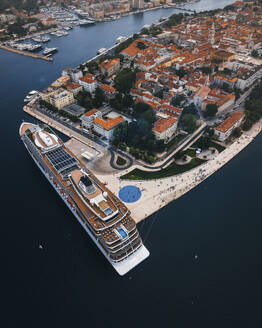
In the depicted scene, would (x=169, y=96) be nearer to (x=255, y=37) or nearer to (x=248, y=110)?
(x=248, y=110)

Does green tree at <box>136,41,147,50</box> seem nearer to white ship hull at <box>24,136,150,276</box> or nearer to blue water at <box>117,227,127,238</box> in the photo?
white ship hull at <box>24,136,150,276</box>

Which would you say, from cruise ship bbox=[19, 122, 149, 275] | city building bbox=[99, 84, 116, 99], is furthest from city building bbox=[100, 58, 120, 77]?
cruise ship bbox=[19, 122, 149, 275]

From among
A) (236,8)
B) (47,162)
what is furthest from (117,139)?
(236,8)

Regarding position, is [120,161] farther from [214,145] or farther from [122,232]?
[214,145]

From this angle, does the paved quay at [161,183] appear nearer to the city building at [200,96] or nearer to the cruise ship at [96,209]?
the cruise ship at [96,209]

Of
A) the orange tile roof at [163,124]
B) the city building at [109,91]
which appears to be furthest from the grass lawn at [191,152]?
the city building at [109,91]

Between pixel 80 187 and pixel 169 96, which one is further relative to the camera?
pixel 169 96
